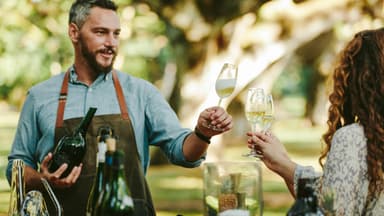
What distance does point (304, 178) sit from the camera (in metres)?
2.50

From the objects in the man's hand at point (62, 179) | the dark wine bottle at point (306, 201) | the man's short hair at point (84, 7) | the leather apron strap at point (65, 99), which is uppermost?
the man's short hair at point (84, 7)

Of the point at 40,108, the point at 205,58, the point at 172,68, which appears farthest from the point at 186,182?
the point at 40,108

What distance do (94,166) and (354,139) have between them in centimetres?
114

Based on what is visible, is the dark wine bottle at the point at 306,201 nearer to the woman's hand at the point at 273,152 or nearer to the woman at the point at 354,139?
the woman at the point at 354,139

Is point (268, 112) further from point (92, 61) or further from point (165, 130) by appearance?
point (92, 61)

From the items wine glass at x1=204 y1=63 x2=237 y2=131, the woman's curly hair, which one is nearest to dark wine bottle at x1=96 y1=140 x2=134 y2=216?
wine glass at x1=204 y1=63 x2=237 y2=131

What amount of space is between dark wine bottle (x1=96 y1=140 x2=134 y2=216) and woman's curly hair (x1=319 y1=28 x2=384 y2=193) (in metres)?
0.83

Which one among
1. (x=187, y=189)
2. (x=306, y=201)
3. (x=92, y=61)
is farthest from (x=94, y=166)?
(x=187, y=189)

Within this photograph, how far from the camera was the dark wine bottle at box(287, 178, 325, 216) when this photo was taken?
8.15ft

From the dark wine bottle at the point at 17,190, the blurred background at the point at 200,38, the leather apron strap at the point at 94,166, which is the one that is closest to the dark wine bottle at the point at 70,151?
the leather apron strap at the point at 94,166

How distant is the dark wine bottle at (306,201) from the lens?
8.15 ft

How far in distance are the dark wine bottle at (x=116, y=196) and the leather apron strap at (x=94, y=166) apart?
0.89m

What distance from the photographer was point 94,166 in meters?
3.62

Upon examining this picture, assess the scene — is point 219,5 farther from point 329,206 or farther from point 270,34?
point 329,206
